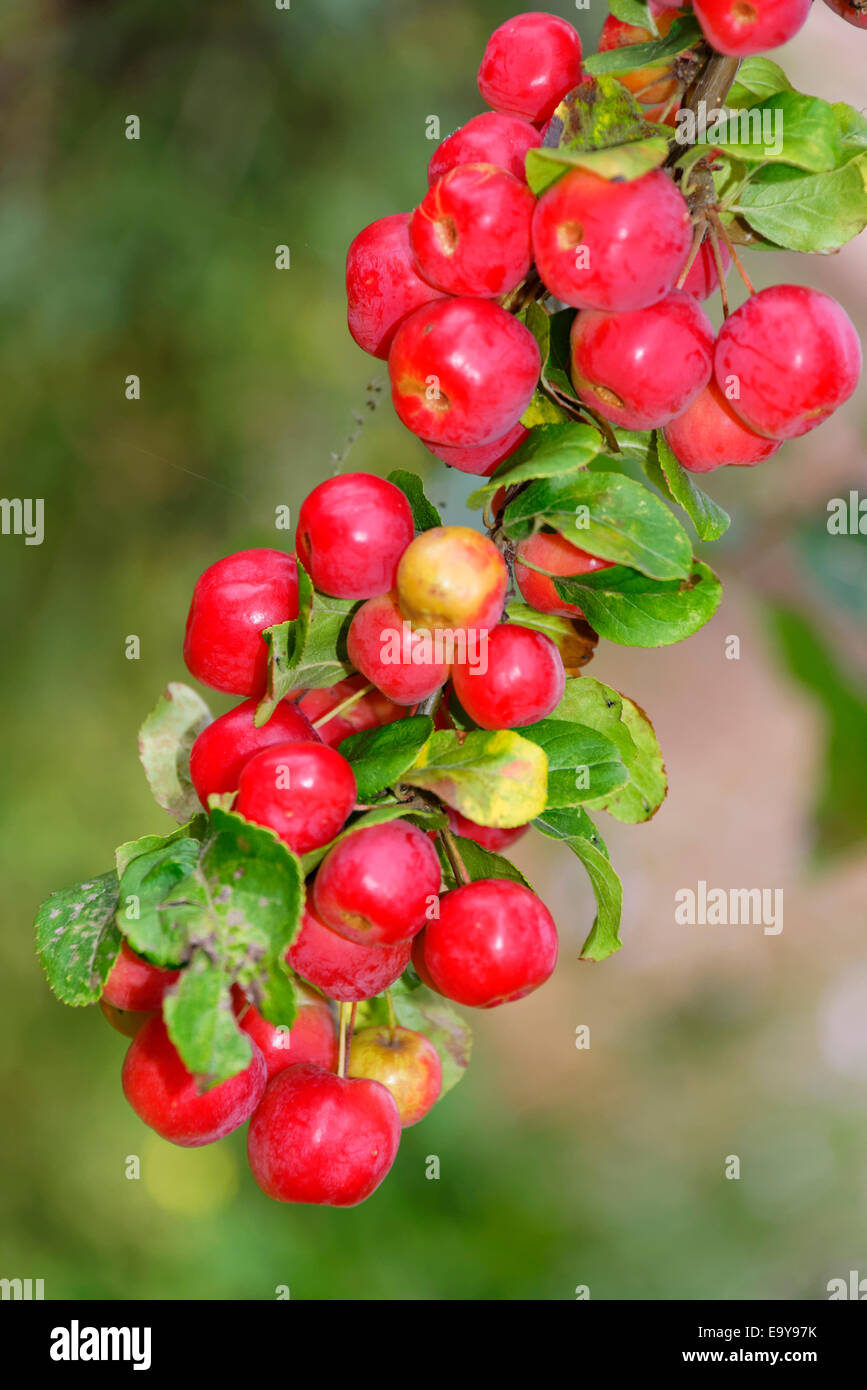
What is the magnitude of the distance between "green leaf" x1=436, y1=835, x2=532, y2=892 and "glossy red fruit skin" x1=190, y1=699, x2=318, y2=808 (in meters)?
0.07

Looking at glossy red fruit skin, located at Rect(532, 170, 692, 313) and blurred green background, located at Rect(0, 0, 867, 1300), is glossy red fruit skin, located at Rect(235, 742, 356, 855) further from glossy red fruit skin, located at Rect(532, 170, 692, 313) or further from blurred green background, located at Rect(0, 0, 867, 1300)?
blurred green background, located at Rect(0, 0, 867, 1300)

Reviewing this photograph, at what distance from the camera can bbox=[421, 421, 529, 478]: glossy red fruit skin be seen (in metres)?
0.38

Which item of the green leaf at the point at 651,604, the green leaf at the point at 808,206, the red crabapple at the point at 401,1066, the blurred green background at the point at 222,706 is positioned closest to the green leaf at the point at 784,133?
the green leaf at the point at 808,206

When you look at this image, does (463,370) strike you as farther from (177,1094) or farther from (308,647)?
(177,1094)

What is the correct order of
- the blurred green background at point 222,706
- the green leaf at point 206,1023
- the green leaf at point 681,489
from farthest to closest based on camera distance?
the blurred green background at point 222,706 → the green leaf at point 681,489 → the green leaf at point 206,1023

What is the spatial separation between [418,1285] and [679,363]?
36.6 inches

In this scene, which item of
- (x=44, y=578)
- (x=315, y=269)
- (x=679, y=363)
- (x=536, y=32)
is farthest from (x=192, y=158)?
(x=679, y=363)

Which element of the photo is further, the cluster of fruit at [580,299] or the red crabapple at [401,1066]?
the red crabapple at [401,1066]

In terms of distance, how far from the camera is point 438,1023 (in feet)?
1.57

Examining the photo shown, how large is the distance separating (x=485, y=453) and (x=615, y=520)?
0.06 m

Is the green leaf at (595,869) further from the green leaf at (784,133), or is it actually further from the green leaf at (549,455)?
the green leaf at (784,133)

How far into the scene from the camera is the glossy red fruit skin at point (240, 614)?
37 cm

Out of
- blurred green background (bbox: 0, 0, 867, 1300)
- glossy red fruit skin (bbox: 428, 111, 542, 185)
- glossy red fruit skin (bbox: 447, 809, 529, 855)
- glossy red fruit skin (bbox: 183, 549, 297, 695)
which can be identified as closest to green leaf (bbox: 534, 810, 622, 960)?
glossy red fruit skin (bbox: 447, 809, 529, 855)

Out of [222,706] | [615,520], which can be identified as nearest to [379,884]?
[615,520]
